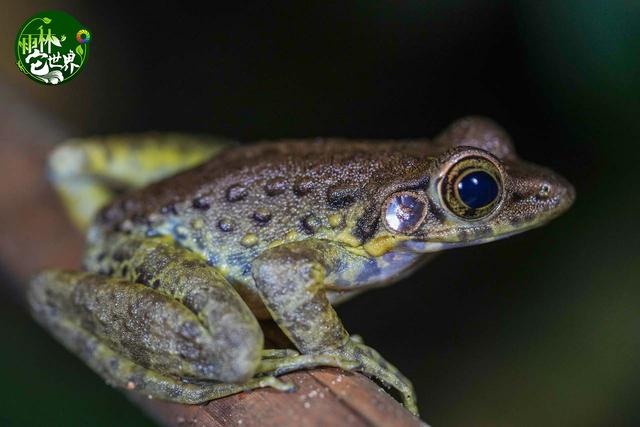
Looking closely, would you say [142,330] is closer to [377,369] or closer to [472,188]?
[377,369]

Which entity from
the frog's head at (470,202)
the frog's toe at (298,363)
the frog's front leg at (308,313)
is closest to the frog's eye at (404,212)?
the frog's head at (470,202)

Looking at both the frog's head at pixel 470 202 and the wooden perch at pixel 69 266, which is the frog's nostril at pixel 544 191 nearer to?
the frog's head at pixel 470 202

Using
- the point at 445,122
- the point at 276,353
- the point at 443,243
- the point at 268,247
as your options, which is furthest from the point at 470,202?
the point at 445,122

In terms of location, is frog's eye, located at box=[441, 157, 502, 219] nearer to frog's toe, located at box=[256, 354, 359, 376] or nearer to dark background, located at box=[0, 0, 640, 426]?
frog's toe, located at box=[256, 354, 359, 376]

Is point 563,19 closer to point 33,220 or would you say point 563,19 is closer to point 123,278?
point 123,278

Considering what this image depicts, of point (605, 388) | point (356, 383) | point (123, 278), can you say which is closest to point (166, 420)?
point (123, 278)
